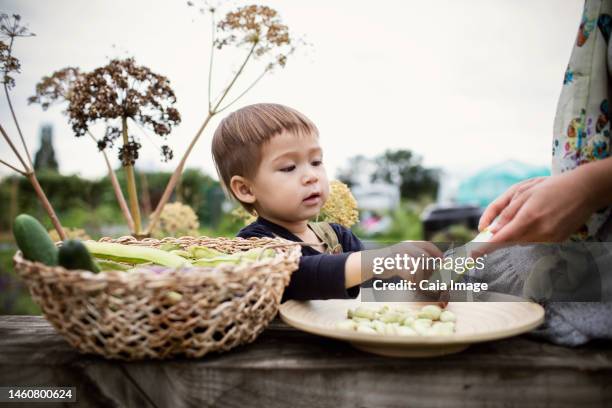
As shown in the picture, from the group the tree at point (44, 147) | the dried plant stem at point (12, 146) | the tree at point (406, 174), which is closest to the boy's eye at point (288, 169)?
the dried plant stem at point (12, 146)

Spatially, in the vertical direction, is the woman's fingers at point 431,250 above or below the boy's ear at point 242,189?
below

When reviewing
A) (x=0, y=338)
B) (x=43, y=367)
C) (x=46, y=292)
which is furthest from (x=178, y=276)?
(x=0, y=338)

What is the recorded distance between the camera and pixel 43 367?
0.88m

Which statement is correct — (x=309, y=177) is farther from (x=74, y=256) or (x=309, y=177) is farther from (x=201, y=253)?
(x=74, y=256)

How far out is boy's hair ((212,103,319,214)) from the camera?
1457mm

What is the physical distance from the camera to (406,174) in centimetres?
922

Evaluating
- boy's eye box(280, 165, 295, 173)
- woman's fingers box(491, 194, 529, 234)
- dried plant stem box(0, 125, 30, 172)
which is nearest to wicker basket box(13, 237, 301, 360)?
woman's fingers box(491, 194, 529, 234)

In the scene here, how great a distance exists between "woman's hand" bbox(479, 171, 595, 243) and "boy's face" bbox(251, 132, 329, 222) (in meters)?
0.61

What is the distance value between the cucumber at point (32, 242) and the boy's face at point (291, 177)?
67 centimetres

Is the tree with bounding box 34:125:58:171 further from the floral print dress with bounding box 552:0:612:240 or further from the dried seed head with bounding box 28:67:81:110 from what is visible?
the floral print dress with bounding box 552:0:612:240

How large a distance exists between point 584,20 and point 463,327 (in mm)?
→ 693

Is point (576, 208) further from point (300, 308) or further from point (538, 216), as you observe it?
point (300, 308)

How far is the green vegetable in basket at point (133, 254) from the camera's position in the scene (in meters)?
1.05

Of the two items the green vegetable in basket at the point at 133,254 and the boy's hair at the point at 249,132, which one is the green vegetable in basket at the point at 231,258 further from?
the boy's hair at the point at 249,132
